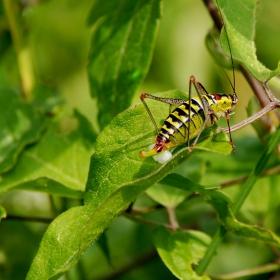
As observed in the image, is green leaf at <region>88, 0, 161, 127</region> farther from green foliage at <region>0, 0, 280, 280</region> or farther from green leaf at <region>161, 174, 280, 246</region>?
green leaf at <region>161, 174, 280, 246</region>

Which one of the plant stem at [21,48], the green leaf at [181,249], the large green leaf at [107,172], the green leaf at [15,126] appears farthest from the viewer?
the plant stem at [21,48]

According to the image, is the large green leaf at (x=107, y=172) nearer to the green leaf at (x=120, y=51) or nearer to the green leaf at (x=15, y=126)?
the green leaf at (x=120, y=51)

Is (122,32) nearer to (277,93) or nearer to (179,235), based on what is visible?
(179,235)

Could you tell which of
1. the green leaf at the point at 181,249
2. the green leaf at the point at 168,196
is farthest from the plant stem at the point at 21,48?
the green leaf at the point at 181,249

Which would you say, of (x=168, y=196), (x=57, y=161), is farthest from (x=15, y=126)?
(x=168, y=196)

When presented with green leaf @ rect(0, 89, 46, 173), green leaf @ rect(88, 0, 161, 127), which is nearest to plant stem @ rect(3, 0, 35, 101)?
green leaf @ rect(0, 89, 46, 173)

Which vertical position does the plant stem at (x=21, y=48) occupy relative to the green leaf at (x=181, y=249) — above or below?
above

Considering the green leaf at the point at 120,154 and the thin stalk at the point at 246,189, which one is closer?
the green leaf at the point at 120,154
